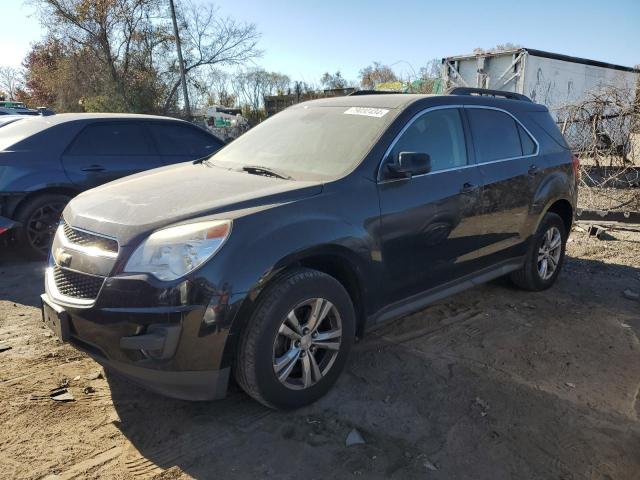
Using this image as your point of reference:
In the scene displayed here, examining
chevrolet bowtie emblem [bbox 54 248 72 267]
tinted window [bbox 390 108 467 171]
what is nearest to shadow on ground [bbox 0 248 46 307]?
chevrolet bowtie emblem [bbox 54 248 72 267]

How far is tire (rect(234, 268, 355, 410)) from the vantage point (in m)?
2.65

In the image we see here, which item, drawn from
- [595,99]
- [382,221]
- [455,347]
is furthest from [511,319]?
[595,99]

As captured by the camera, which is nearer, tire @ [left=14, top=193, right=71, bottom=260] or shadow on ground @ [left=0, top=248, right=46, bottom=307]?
shadow on ground @ [left=0, top=248, right=46, bottom=307]

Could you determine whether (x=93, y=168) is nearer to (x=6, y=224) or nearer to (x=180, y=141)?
(x=6, y=224)

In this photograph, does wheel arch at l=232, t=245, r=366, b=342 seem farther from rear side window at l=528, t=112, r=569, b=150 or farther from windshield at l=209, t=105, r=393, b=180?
rear side window at l=528, t=112, r=569, b=150

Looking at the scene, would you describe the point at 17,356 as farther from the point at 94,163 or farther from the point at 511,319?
the point at 511,319

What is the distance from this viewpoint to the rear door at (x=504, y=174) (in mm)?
4098

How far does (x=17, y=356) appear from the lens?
3.56 m

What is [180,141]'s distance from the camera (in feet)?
22.3

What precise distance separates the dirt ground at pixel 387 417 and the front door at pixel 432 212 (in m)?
0.60

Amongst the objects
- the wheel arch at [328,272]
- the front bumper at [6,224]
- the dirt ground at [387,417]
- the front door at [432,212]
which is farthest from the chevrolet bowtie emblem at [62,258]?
the front bumper at [6,224]

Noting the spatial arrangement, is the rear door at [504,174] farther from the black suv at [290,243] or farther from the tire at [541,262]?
the tire at [541,262]

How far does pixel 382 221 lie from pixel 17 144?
4512mm

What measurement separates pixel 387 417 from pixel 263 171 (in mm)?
1750
